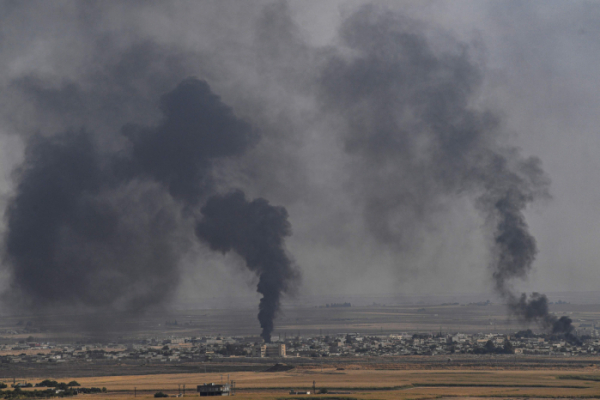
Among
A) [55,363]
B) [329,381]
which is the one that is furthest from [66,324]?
[329,381]

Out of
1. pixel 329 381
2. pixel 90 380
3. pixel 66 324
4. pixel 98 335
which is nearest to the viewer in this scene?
pixel 329 381

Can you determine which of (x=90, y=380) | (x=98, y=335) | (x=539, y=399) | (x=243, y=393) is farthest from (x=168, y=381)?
(x=98, y=335)

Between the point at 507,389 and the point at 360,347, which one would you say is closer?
the point at 507,389

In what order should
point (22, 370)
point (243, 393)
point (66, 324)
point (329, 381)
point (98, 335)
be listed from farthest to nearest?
point (66, 324), point (98, 335), point (22, 370), point (329, 381), point (243, 393)

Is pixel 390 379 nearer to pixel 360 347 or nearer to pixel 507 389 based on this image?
pixel 507 389

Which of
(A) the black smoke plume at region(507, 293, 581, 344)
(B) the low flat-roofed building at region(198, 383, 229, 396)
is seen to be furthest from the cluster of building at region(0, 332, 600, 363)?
(B) the low flat-roofed building at region(198, 383, 229, 396)

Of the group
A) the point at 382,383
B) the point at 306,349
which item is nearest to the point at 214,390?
the point at 382,383

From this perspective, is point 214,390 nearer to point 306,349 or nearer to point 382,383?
point 382,383
